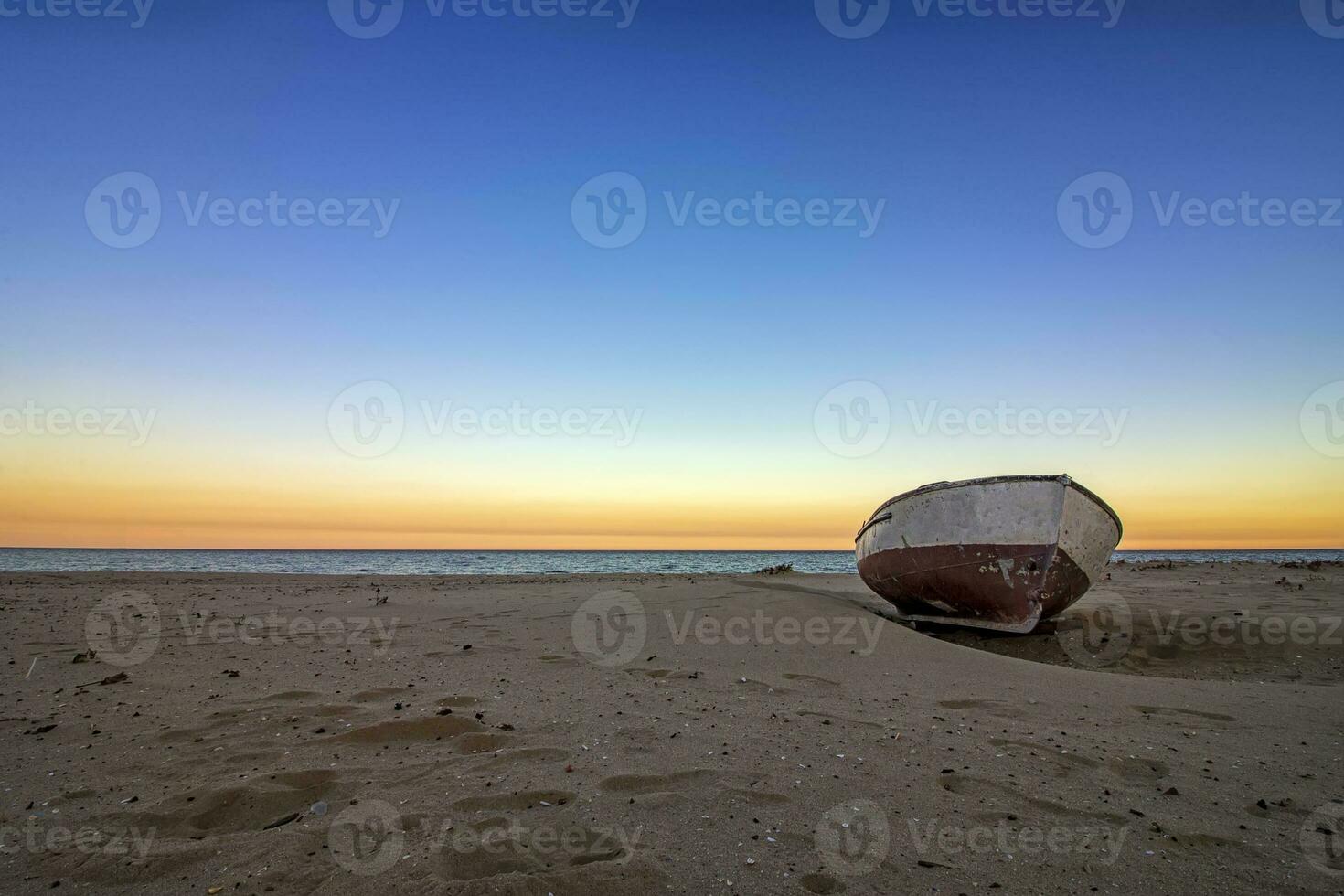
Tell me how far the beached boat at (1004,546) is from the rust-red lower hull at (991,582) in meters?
0.01

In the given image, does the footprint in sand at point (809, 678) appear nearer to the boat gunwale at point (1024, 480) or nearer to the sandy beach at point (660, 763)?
the sandy beach at point (660, 763)

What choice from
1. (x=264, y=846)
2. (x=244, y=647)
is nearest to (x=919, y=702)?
(x=264, y=846)

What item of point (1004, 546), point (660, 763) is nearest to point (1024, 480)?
point (1004, 546)

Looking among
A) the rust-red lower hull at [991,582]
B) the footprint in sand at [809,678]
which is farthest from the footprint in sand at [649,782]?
the rust-red lower hull at [991,582]

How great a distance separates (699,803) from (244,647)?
246 inches

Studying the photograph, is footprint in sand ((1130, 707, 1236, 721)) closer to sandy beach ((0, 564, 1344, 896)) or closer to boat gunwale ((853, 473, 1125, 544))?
sandy beach ((0, 564, 1344, 896))

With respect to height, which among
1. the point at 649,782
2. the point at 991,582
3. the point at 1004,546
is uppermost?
the point at 1004,546

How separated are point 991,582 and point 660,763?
22.1 ft

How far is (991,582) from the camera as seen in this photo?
8906 mm

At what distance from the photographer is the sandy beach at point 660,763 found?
9.06 ft

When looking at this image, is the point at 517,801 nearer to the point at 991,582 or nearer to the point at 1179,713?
the point at 1179,713

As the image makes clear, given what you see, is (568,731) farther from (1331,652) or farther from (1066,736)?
(1331,652)

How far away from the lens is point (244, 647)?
7.18 metres

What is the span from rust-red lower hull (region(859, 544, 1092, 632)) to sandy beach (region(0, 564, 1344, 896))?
863 millimetres
